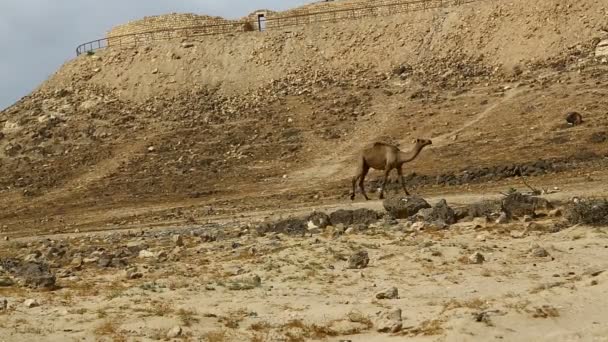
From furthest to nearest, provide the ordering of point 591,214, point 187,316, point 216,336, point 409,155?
point 409,155 < point 591,214 < point 187,316 < point 216,336

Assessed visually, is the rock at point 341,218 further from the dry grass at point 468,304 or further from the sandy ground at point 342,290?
the dry grass at point 468,304

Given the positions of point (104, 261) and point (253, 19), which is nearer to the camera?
point (104, 261)

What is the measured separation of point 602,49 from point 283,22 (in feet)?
56.1

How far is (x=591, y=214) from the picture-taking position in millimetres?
14312

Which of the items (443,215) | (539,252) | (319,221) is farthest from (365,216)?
(539,252)

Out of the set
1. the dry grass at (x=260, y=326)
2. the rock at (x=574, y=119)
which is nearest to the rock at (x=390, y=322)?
the dry grass at (x=260, y=326)

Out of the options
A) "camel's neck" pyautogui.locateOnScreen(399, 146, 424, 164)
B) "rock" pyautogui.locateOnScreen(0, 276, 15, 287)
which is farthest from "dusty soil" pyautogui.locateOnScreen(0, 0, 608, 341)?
"camel's neck" pyautogui.locateOnScreen(399, 146, 424, 164)

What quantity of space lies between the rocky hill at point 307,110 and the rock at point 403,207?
297 inches

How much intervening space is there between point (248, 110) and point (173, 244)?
930 inches

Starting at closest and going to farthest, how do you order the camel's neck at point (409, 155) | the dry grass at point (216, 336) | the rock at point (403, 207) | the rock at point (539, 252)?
the dry grass at point (216, 336) < the rock at point (539, 252) < the rock at point (403, 207) < the camel's neck at point (409, 155)

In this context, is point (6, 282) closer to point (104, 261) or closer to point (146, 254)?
point (104, 261)

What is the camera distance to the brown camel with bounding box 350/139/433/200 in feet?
77.3

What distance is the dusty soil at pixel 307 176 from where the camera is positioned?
33.2 feet

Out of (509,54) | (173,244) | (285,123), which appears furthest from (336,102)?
(173,244)
